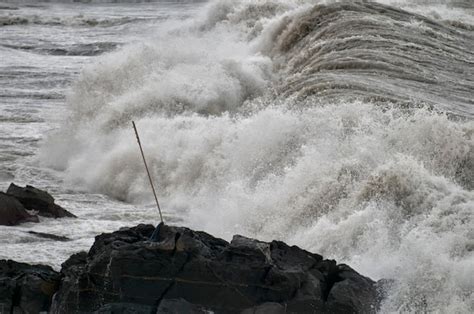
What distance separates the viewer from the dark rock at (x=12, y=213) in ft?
39.4

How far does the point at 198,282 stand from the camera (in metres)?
7.82

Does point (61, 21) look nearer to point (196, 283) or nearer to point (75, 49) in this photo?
point (75, 49)

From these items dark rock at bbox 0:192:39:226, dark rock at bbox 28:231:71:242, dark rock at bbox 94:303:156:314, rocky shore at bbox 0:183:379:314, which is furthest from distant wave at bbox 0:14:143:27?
dark rock at bbox 94:303:156:314

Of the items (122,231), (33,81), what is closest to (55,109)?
(33,81)

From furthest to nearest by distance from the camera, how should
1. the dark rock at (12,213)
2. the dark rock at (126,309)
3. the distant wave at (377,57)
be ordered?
the distant wave at (377,57) < the dark rock at (12,213) < the dark rock at (126,309)

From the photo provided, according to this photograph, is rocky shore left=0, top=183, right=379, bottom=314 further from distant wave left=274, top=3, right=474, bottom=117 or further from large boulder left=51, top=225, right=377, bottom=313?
distant wave left=274, top=3, right=474, bottom=117

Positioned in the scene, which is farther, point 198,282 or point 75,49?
point 75,49

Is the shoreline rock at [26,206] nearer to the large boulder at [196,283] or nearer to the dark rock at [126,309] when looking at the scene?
the large boulder at [196,283]

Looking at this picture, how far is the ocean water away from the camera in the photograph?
10180 millimetres

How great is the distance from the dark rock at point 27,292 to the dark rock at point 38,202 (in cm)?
446

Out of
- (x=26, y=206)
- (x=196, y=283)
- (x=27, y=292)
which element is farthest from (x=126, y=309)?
(x=26, y=206)

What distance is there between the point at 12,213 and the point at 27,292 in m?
4.04

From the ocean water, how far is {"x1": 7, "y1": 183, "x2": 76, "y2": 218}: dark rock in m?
0.30

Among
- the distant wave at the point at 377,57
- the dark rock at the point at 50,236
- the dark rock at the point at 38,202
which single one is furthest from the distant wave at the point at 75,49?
the dark rock at the point at 50,236
